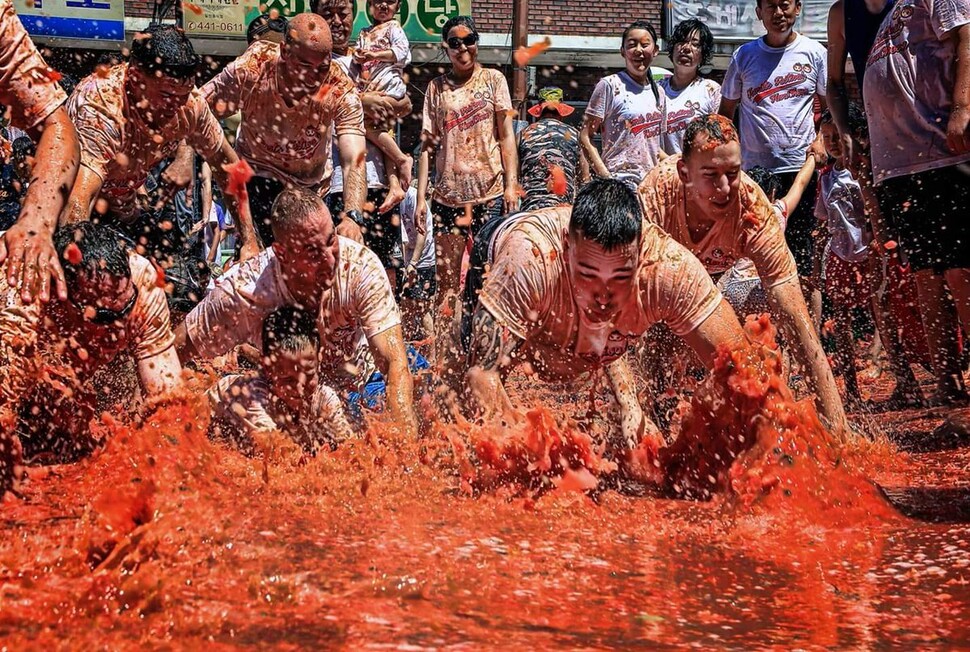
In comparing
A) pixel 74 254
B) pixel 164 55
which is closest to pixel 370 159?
pixel 164 55

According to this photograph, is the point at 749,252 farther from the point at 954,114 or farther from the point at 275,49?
the point at 275,49

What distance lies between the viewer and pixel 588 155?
26.1 ft

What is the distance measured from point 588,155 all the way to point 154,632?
580cm

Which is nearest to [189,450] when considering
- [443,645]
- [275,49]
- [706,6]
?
[443,645]

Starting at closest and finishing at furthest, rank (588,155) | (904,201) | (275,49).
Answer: (904,201) < (275,49) < (588,155)

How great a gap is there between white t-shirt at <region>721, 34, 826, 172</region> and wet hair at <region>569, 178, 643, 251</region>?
3.17m

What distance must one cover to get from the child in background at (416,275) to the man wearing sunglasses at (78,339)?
12.5 ft

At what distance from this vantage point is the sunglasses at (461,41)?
318 inches

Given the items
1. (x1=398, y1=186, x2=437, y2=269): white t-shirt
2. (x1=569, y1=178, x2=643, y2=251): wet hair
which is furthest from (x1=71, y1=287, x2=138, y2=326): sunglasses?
(x1=398, y1=186, x2=437, y2=269): white t-shirt

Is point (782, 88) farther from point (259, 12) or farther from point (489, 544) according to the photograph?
point (259, 12)

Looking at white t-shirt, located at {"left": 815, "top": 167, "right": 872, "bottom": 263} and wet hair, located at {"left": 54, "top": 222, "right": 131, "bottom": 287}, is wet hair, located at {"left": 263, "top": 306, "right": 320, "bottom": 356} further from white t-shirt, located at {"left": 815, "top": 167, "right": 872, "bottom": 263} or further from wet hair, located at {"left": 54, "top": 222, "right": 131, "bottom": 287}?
white t-shirt, located at {"left": 815, "top": 167, "right": 872, "bottom": 263}

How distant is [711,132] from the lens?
15.6ft

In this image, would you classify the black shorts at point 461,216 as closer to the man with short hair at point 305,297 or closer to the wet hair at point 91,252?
the man with short hair at point 305,297

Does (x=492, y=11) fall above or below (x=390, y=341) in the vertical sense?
above
